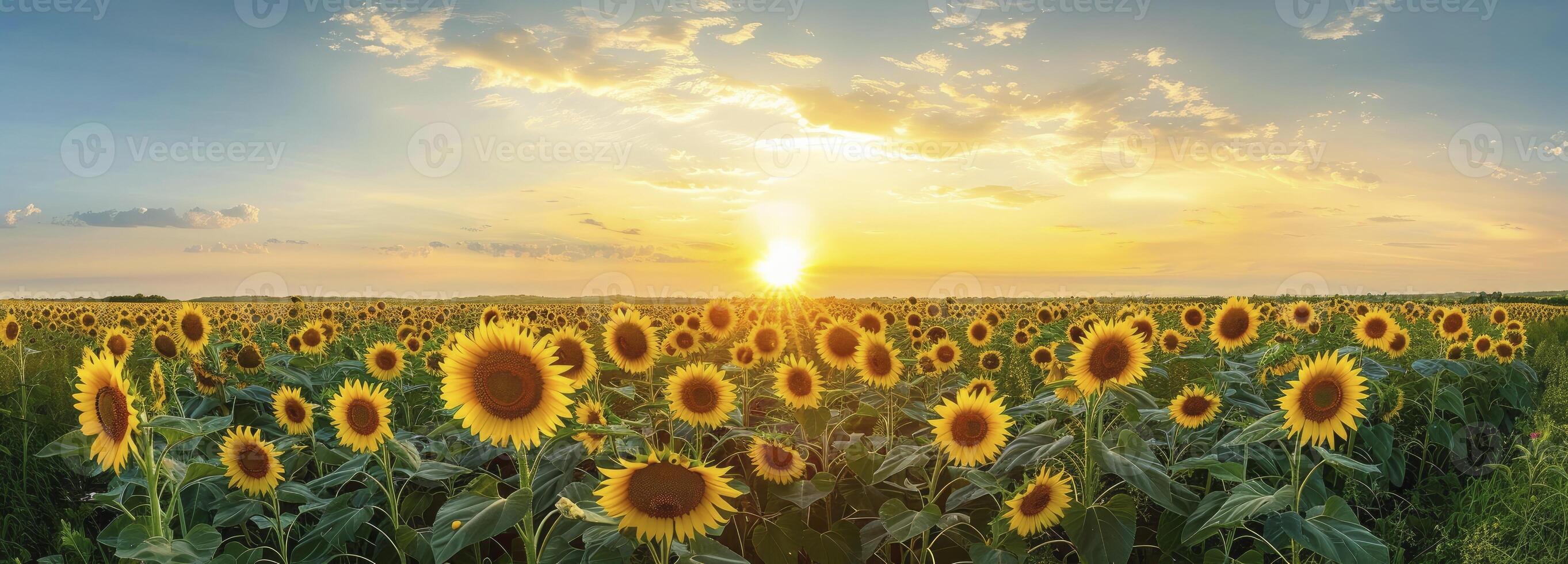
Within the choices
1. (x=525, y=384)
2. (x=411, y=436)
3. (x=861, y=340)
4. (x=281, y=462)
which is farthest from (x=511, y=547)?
(x=861, y=340)

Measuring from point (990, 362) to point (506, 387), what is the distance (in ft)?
22.2

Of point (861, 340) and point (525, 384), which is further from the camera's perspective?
point (861, 340)

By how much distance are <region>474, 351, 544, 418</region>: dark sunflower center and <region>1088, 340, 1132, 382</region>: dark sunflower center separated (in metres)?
2.84

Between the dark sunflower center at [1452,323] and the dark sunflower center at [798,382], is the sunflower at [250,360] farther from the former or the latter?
the dark sunflower center at [1452,323]

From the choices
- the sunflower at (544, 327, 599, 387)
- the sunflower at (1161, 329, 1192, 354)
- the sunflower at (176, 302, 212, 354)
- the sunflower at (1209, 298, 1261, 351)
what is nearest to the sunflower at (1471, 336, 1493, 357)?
the sunflower at (1161, 329, 1192, 354)

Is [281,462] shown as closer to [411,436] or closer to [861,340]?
[411,436]

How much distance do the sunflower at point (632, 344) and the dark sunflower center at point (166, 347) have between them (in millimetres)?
5532

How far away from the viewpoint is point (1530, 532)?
5.84 meters

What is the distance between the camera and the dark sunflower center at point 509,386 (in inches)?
121

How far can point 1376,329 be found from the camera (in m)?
8.89

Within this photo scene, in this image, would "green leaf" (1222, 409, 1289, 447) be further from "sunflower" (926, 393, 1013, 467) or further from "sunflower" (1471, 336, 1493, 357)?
"sunflower" (1471, 336, 1493, 357)

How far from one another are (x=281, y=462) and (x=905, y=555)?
149 inches

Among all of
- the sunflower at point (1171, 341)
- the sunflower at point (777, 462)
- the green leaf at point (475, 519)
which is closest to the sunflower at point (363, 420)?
the green leaf at point (475, 519)

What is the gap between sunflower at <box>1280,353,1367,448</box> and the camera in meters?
3.62
